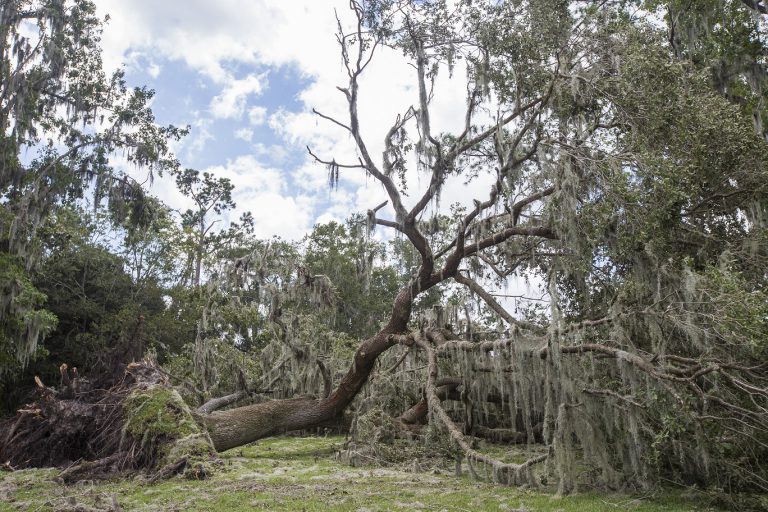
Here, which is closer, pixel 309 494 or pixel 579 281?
pixel 309 494

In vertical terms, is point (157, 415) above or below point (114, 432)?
above

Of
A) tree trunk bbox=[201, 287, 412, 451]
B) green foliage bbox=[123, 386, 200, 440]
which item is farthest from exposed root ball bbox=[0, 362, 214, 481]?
tree trunk bbox=[201, 287, 412, 451]

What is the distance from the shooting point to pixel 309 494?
5867 millimetres

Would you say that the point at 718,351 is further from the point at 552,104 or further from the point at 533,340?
the point at 552,104

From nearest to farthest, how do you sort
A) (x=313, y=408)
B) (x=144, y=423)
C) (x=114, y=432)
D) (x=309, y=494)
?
(x=309, y=494) → (x=144, y=423) → (x=114, y=432) → (x=313, y=408)

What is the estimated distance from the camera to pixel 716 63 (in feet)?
34.0

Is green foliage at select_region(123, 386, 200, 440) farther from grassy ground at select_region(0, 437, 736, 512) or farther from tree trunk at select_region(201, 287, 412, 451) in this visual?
tree trunk at select_region(201, 287, 412, 451)

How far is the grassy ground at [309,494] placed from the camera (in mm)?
5246

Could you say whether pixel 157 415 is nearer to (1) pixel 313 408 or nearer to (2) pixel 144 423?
(2) pixel 144 423

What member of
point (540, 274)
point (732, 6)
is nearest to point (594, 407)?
point (540, 274)

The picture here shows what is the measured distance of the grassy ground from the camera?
525 cm

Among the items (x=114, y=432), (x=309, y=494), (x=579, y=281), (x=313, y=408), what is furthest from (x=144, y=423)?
(x=579, y=281)

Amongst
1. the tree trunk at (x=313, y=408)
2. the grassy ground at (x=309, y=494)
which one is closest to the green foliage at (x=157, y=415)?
the grassy ground at (x=309, y=494)

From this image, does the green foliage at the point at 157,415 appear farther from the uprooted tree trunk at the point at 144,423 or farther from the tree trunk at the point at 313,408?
the tree trunk at the point at 313,408
